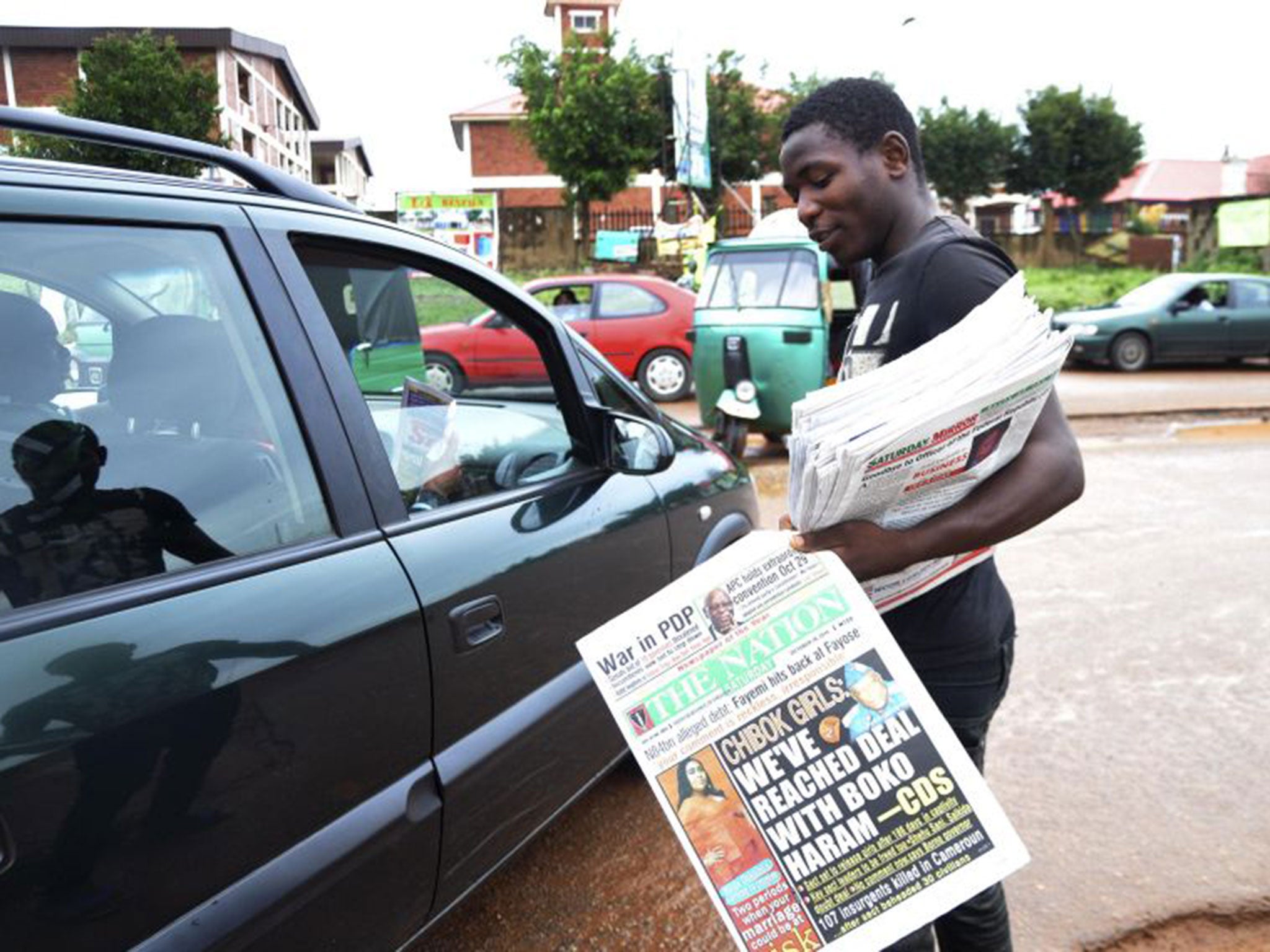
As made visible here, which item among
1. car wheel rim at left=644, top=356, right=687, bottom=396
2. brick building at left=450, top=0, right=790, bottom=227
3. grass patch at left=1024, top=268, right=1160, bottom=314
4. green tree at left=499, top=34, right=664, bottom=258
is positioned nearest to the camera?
car wheel rim at left=644, top=356, right=687, bottom=396

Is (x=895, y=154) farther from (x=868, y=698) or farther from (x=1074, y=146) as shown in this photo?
(x=1074, y=146)

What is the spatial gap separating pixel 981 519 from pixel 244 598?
1087mm

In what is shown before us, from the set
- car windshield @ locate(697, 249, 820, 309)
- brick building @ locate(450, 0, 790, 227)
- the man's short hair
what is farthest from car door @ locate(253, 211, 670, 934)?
brick building @ locate(450, 0, 790, 227)

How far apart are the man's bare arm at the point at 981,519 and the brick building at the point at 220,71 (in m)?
25.4

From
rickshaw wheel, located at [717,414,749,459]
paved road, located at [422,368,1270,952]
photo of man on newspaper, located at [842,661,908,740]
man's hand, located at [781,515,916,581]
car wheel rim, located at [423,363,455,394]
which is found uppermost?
man's hand, located at [781,515,916,581]

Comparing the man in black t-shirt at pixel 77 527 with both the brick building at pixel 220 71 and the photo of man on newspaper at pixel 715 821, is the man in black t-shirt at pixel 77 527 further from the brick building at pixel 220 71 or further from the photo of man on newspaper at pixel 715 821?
the brick building at pixel 220 71

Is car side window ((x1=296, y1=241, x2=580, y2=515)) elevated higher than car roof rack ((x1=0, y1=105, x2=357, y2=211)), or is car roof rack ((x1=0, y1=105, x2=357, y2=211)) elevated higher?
car roof rack ((x1=0, y1=105, x2=357, y2=211))

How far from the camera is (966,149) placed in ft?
111

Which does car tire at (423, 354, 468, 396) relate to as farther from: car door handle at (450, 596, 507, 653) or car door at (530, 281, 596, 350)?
car door handle at (450, 596, 507, 653)

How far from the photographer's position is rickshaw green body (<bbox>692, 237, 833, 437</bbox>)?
8.43 meters

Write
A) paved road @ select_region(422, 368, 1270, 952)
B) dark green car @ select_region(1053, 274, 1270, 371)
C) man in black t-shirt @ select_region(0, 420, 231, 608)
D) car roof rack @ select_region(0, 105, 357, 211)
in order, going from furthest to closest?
dark green car @ select_region(1053, 274, 1270, 371)
paved road @ select_region(422, 368, 1270, 952)
car roof rack @ select_region(0, 105, 357, 211)
man in black t-shirt @ select_region(0, 420, 231, 608)

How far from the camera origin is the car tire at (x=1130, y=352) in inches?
→ 554

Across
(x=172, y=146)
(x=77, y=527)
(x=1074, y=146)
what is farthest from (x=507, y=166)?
(x=77, y=527)

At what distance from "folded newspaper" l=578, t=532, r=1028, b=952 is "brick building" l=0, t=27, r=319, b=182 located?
25387mm
